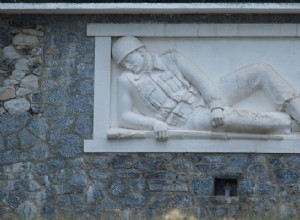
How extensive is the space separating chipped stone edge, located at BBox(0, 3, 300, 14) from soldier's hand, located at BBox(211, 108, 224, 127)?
1.24 meters

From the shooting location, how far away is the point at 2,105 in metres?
13.6

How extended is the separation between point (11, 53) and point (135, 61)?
1606 millimetres

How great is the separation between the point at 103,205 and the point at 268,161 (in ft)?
6.90

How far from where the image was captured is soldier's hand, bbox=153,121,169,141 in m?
13.2

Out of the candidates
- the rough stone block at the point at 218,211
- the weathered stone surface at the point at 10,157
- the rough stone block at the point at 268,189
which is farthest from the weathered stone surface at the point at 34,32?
the rough stone block at the point at 268,189

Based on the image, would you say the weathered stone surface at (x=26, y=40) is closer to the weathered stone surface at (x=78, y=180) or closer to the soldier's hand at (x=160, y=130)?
the weathered stone surface at (x=78, y=180)

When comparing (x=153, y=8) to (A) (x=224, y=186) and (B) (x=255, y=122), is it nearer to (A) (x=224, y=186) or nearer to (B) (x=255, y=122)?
(B) (x=255, y=122)

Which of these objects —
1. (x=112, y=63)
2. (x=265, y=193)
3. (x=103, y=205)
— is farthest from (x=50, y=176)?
(x=265, y=193)

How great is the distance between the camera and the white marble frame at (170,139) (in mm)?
13195

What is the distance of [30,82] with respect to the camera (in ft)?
44.5

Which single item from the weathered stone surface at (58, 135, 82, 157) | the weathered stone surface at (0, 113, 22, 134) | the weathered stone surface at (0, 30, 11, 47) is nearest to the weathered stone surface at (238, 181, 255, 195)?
the weathered stone surface at (58, 135, 82, 157)

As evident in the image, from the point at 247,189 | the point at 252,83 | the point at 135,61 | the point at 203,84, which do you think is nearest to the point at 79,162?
the point at 135,61

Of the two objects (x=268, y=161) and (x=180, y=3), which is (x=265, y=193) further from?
(x=180, y=3)

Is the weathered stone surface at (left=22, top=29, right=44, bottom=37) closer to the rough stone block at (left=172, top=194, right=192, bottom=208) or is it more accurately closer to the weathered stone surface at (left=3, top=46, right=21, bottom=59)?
the weathered stone surface at (left=3, top=46, right=21, bottom=59)
